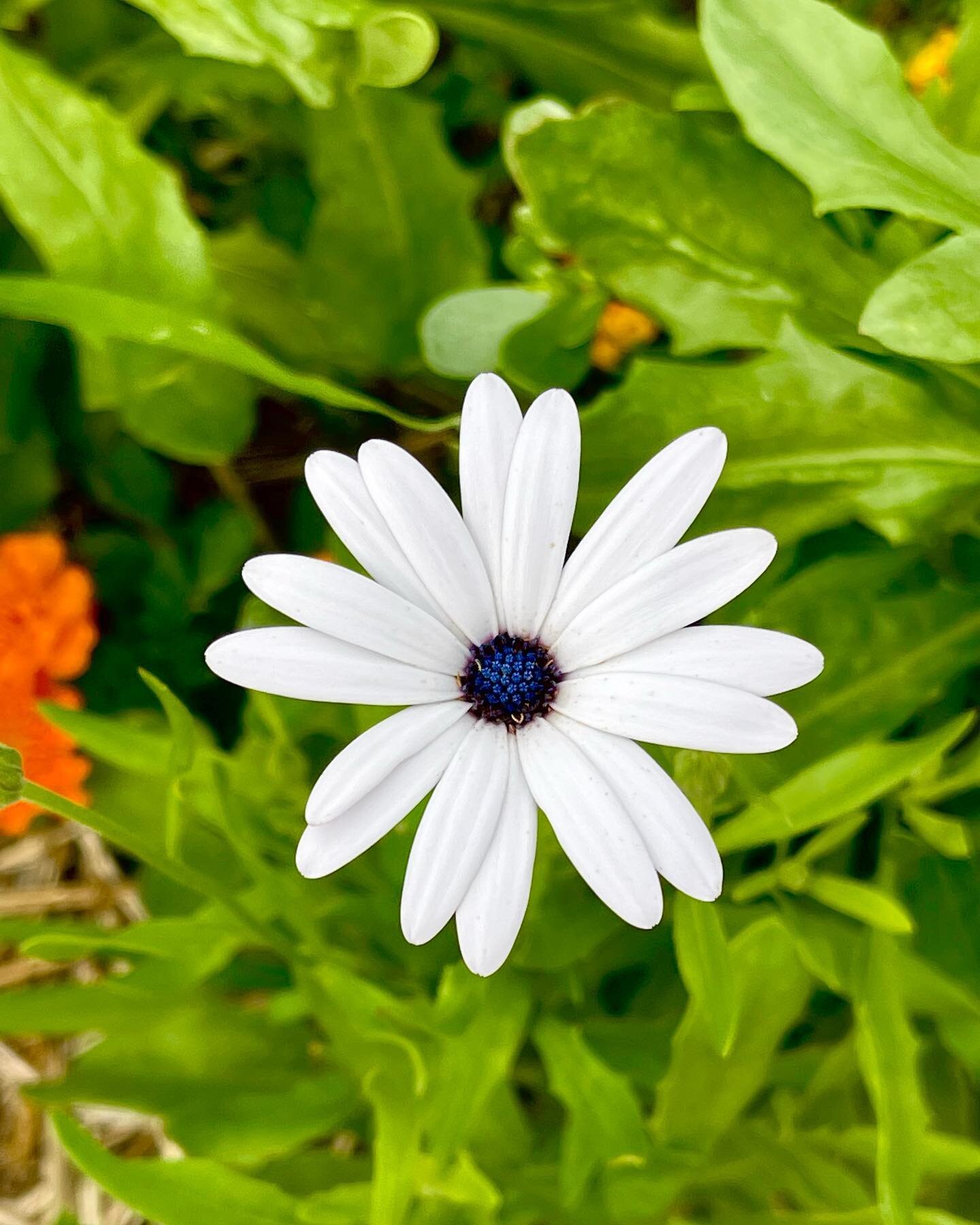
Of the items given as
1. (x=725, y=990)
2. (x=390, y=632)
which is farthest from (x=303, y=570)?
(x=725, y=990)

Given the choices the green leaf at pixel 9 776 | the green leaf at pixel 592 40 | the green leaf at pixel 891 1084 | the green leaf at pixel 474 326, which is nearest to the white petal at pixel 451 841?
the green leaf at pixel 9 776

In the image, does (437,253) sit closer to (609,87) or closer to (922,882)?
(609,87)

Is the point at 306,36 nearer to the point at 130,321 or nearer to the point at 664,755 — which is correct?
the point at 130,321

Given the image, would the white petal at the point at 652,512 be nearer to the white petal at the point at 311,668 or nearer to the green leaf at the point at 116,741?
the white petal at the point at 311,668

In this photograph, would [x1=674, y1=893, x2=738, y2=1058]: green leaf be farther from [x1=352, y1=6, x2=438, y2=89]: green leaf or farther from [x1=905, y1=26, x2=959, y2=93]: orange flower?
[x1=905, y1=26, x2=959, y2=93]: orange flower

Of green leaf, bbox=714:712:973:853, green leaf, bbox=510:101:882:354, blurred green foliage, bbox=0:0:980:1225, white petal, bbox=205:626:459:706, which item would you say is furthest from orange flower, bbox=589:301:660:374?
white petal, bbox=205:626:459:706

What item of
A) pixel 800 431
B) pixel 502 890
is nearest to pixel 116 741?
pixel 502 890
